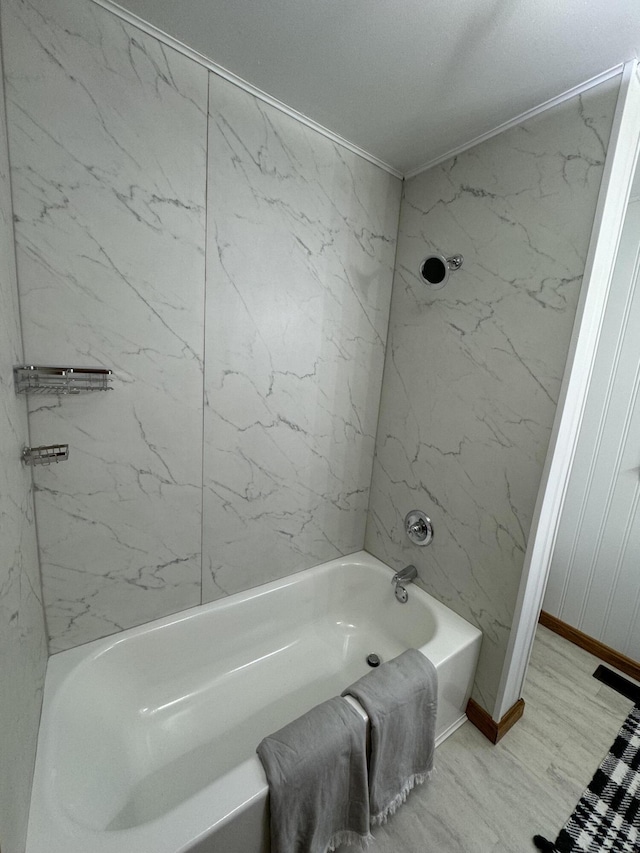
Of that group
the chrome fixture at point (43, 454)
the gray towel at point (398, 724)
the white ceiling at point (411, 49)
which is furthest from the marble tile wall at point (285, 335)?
the gray towel at point (398, 724)

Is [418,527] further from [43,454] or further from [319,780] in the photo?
[43,454]

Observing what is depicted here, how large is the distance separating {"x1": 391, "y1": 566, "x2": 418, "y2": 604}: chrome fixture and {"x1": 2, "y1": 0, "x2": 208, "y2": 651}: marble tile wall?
3.24 feet

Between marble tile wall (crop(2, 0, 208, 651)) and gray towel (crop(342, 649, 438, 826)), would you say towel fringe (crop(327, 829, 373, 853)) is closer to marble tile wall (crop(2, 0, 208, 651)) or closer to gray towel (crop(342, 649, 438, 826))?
gray towel (crop(342, 649, 438, 826))

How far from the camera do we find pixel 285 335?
60.4 inches

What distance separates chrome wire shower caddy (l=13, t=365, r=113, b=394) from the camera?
39.2 inches

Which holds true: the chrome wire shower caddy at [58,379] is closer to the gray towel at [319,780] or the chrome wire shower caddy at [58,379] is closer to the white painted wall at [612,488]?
the gray towel at [319,780]

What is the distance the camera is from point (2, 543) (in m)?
0.74

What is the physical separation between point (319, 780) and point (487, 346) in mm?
1501

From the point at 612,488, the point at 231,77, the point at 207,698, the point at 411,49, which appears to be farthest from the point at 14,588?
the point at 612,488

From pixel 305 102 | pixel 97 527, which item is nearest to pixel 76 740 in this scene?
pixel 97 527

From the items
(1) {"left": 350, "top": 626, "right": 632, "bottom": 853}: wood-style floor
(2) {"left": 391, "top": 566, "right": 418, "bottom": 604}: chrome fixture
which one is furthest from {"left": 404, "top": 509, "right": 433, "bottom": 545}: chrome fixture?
(1) {"left": 350, "top": 626, "right": 632, "bottom": 853}: wood-style floor

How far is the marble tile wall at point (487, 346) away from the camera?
3.96 feet

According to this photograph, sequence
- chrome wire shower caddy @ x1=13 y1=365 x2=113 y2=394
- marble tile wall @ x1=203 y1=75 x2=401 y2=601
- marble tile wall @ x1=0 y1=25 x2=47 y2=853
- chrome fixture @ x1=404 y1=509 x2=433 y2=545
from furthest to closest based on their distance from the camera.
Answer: chrome fixture @ x1=404 y1=509 x2=433 y2=545 < marble tile wall @ x1=203 y1=75 x2=401 y2=601 < chrome wire shower caddy @ x1=13 y1=365 x2=113 y2=394 < marble tile wall @ x1=0 y1=25 x2=47 y2=853

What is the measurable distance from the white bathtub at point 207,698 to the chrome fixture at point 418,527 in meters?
0.25
